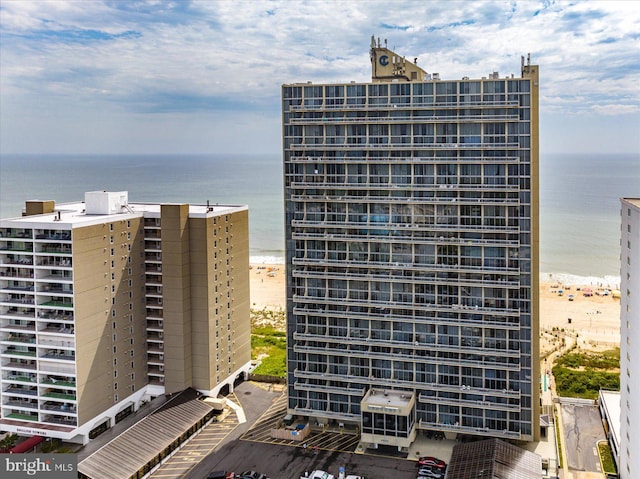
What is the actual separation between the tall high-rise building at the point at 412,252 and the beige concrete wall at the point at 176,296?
31.5 feet

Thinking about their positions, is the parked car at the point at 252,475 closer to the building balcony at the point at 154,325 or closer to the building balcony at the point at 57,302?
the building balcony at the point at 154,325

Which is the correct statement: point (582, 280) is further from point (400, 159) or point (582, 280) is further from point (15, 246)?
point (15, 246)

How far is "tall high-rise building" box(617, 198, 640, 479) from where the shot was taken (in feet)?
113

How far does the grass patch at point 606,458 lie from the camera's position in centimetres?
4194

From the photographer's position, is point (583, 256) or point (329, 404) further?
point (583, 256)

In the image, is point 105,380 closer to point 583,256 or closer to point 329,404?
point 329,404

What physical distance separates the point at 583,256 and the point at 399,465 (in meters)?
106

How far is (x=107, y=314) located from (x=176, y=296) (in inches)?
238

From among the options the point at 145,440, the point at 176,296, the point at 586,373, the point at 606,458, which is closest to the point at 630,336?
the point at 606,458

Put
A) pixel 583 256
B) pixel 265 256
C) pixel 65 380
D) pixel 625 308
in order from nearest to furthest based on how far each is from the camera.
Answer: pixel 625 308 < pixel 65 380 < pixel 583 256 < pixel 265 256

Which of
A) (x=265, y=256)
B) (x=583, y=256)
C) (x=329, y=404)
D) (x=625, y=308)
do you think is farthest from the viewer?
(x=265, y=256)

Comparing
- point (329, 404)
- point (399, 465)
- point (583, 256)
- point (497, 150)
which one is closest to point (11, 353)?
point (329, 404)

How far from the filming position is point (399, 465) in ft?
142

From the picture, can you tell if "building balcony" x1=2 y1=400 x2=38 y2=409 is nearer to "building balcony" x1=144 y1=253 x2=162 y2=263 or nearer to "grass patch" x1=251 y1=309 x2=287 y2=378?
"building balcony" x1=144 y1=253 x2=162 y2=263
